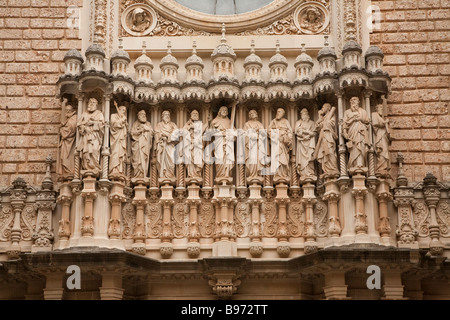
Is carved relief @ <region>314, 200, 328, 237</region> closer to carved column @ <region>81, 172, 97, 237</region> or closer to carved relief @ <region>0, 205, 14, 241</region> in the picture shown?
carved column @ <region>81, 172, 97, 237</region>

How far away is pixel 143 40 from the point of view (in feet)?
53.9

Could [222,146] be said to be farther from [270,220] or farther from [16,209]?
[16,209]

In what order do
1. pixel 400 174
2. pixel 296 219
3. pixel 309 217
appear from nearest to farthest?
pixel 309 217, pixel 296 219, pixel 400 174

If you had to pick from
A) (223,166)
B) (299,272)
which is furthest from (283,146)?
(299,272)

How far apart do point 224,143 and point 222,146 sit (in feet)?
0.23

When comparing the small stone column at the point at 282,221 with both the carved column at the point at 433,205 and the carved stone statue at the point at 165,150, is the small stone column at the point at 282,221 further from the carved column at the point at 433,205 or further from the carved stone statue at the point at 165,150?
the carved column at the point at 433,205

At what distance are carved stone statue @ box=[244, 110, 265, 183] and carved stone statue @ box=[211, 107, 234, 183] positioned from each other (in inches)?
11.5

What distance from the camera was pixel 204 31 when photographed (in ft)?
54.6

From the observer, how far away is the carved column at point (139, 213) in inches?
570

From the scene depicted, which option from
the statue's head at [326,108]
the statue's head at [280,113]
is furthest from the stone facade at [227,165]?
the statue's head at [280,113]

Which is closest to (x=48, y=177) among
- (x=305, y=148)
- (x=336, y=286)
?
(x=305, y=148)

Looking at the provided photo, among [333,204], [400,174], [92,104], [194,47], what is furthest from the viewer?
[194,47]

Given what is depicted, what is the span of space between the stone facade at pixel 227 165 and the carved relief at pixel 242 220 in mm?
25

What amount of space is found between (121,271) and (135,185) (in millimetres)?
1685
